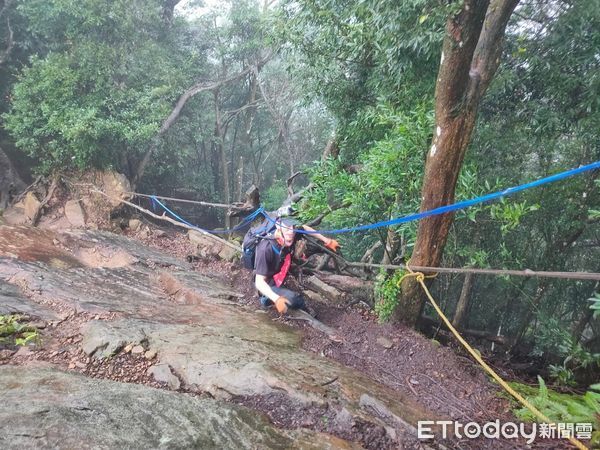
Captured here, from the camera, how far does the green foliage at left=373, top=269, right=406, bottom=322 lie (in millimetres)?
4426

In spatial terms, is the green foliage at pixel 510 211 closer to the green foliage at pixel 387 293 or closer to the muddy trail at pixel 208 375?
the green foliage at pixel 387 293

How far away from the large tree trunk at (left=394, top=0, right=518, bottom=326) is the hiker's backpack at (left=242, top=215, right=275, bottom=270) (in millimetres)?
1952

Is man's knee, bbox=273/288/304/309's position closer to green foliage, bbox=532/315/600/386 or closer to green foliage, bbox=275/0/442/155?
green foliage, bbox=275/0/442/155

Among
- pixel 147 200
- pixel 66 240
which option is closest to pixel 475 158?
pixel 66 240

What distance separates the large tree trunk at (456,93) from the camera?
3217 mm

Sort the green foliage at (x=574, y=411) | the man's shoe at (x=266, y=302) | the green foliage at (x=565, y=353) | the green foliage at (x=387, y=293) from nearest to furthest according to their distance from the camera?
the green foliage at (x=574, y=411)
the green foliage at (x=387, y=293)
the green foliage at (x=565, y=353)
the man's shoe at (x=266, y=302)

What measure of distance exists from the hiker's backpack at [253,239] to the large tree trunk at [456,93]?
195 centimetres

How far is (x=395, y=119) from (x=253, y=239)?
93.9 inches

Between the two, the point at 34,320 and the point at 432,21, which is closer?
the point at 34,320

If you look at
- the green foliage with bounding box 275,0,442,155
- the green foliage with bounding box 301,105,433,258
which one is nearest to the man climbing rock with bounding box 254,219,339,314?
the green foliage with bounding box 301,105,433,258

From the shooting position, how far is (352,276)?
7316 millimetres

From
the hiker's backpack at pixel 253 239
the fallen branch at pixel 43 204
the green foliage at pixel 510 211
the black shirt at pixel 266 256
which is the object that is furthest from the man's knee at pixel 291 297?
the fallen branch at pixel 43 204

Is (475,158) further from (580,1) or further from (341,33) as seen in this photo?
(341,33)

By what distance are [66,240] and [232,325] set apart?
17.1ft
